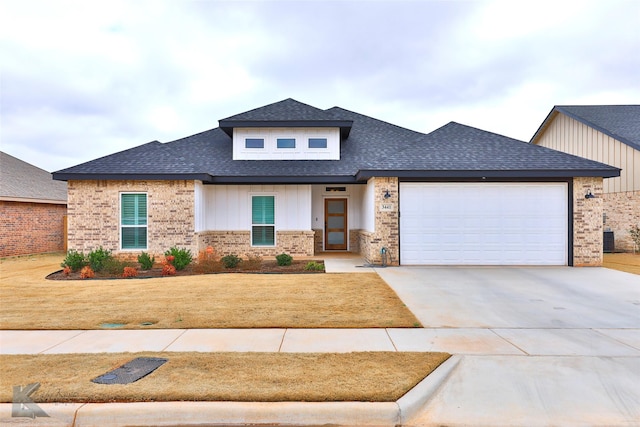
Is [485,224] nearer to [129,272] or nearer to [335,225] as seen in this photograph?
[335,225]

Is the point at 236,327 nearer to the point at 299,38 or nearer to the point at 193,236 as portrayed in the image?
the point at 193,236

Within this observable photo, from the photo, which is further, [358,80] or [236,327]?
[358,80]

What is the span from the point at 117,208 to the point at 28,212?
7.43 metres

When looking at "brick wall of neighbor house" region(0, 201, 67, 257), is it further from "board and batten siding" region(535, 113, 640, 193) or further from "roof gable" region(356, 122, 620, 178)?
"board and batten siding" region(535, 113, 640, 193)

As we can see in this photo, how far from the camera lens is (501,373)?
4727 mm

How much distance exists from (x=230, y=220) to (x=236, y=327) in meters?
9.96

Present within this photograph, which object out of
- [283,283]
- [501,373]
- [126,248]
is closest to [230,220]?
[126,248]

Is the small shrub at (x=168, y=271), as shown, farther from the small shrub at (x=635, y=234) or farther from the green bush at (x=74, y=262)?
the small shrub at (x=635, y=234)

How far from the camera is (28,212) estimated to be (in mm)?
18625

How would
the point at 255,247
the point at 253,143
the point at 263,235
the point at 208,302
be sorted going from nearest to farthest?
the point at 208,302 → the point at 255,247 → the point at 263,235 → the point at 253,143

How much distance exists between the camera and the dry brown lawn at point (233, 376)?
3.98 metres

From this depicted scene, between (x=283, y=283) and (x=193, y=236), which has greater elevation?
(x=193, y=236)

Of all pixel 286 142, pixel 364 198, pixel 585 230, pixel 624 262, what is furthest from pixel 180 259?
pixel 624 262

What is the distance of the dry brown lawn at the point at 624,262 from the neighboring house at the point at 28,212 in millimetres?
24006
